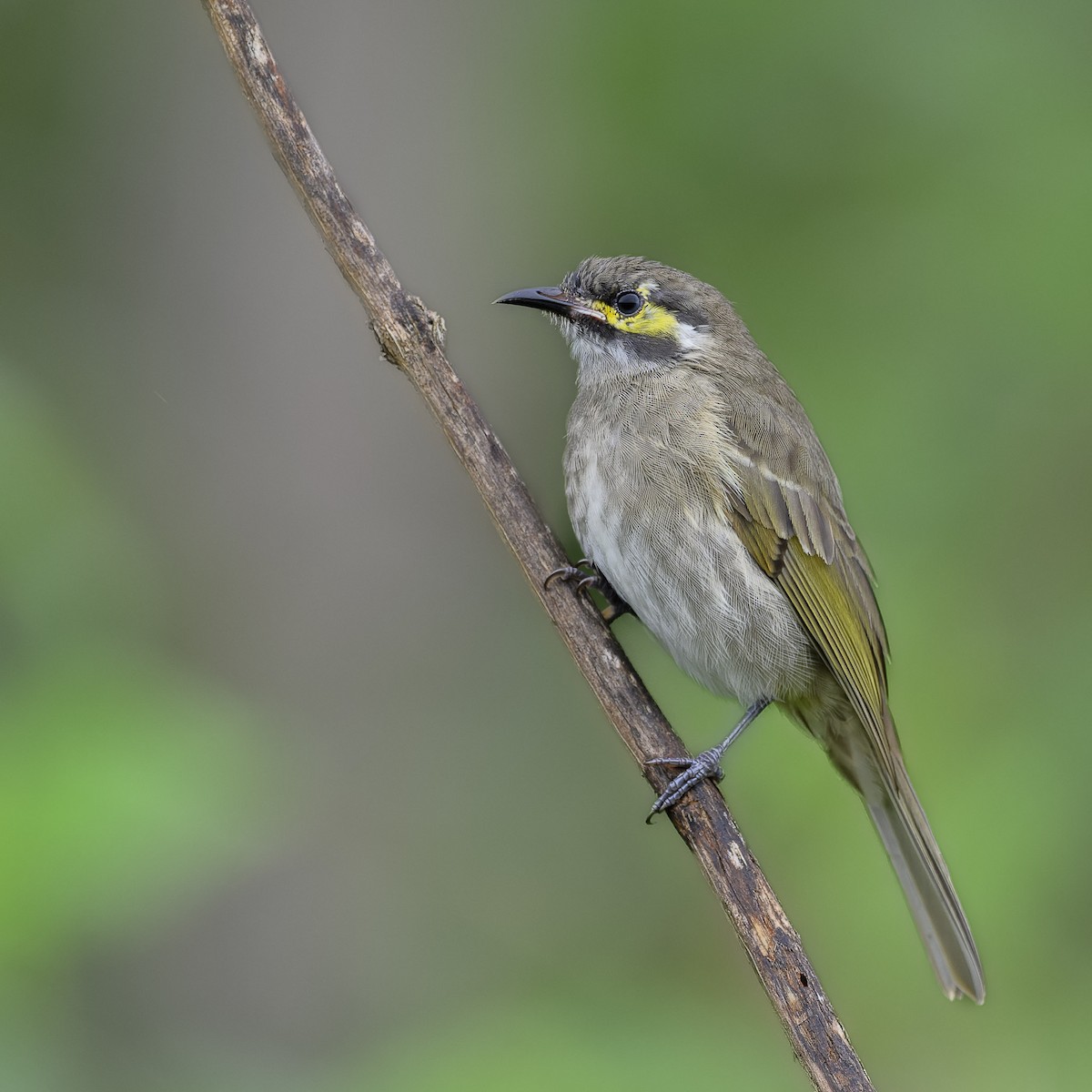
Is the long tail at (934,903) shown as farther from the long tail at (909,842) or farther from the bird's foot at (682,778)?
the bird's foot at (682,778)

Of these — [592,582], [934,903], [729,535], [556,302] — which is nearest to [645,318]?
[556,302]

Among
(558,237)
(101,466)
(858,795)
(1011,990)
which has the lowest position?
(1011,990)

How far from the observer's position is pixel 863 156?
6.91 m

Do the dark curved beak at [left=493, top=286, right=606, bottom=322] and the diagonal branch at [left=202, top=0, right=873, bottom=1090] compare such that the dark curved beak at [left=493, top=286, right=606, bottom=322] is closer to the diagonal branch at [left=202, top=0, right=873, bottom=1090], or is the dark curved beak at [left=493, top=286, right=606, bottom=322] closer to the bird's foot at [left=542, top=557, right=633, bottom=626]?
the bird's foot at [left=542, top=557, right=633, bottom=626]

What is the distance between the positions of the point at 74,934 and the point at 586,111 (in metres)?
5.26

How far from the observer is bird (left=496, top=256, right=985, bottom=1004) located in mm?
4445

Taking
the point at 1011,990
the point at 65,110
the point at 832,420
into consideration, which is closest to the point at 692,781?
the point at 1011,990

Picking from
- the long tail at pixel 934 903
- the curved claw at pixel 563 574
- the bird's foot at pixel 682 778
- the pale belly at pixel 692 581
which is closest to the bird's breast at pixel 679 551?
the pale belly at pixel 692 581

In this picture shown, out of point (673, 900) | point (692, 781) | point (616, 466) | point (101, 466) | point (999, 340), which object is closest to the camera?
point (692, 781)

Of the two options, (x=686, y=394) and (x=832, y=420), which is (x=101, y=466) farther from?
(x=832, y=420)

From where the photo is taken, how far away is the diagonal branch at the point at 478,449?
3.70 metres

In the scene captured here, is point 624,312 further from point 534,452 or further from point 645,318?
point 534,452

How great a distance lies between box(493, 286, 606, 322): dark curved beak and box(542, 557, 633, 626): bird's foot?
Answer: 91 centimetres

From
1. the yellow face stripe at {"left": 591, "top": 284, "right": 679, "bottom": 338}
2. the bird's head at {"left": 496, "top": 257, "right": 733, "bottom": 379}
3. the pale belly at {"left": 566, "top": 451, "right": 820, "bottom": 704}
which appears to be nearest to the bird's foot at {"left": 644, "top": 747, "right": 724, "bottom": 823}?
the pale belly at {"left": 566, "top": 451, "right": 820, "bottom": 704}
